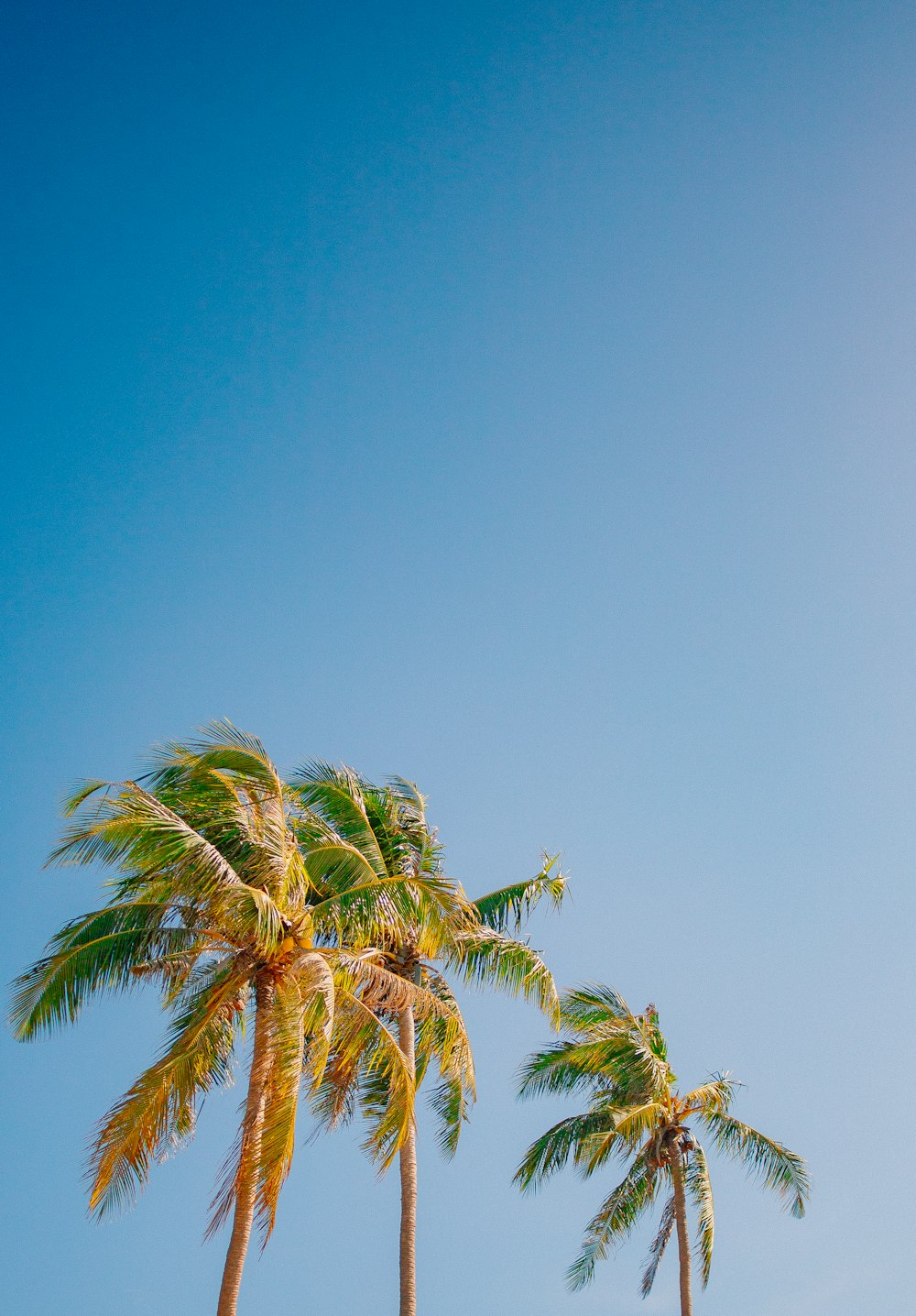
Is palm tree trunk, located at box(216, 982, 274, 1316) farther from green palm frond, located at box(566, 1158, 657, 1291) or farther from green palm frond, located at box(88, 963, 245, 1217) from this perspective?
green palm frond, located at box(566, 1158, 657, 1291)

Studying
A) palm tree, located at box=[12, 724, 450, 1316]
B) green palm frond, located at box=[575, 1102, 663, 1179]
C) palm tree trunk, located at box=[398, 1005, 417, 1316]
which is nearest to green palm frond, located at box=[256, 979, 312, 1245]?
palm tree, located at box=[12, 724, 450, 1316]

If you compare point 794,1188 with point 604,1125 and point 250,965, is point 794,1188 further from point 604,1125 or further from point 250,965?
point 250,965

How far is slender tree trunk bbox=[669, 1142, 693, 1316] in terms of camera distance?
71.5 ft

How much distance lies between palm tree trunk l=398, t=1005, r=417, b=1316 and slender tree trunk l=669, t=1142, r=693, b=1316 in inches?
245

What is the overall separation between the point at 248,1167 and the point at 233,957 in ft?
8.52

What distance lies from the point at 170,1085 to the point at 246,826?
3.19 m

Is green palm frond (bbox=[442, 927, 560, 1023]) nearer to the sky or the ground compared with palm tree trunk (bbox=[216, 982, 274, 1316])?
nearer to the sky

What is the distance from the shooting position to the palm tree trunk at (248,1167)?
13.9 meters

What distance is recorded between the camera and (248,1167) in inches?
545

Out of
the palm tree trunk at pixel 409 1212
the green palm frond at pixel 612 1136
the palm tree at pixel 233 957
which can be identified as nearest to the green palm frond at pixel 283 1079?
the palm tree at pixel 233 957

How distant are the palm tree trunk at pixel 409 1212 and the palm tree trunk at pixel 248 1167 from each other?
348 cm

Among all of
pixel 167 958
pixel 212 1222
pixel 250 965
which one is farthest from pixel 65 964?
pixel 212 1222

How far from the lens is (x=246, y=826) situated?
50.4 ft

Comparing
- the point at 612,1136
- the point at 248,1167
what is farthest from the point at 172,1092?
the point at 612,1136
